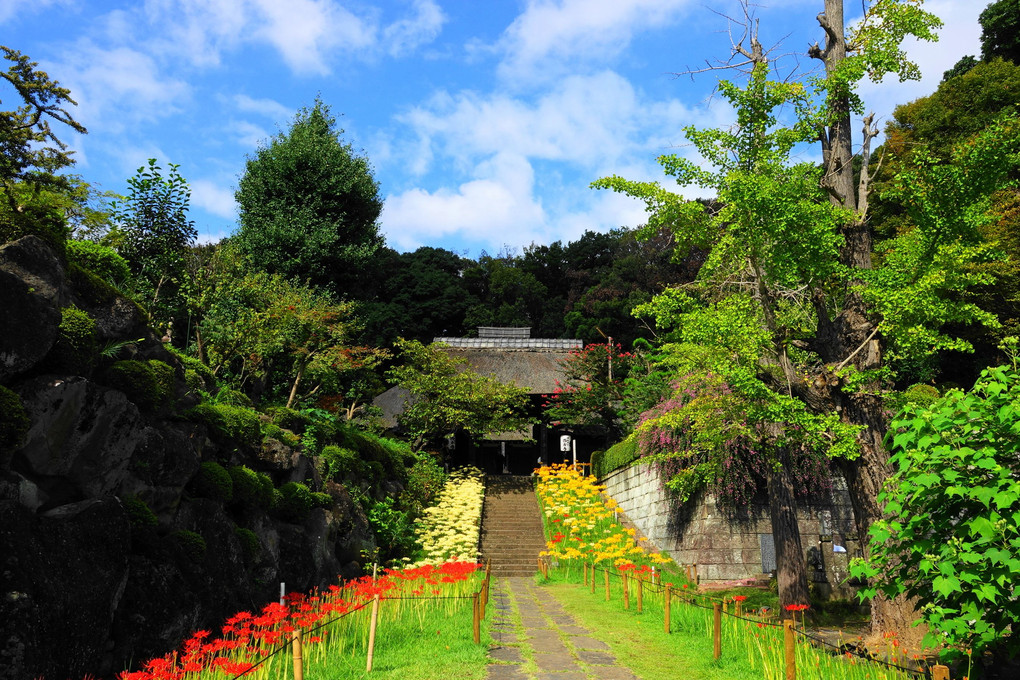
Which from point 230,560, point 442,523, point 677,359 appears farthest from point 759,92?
point 442,523

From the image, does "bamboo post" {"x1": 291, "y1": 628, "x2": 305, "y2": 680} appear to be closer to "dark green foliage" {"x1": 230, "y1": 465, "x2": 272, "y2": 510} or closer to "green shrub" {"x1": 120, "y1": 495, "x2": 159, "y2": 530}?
"green shrub" {"x1": 120, "y1": 495, "x2": 159, "y2": 530}

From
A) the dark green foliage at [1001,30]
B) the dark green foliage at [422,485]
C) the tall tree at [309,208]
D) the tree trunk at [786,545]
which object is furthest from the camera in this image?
the tall tree at [309,208]

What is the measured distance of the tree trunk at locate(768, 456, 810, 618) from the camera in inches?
444

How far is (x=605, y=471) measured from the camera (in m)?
21.7

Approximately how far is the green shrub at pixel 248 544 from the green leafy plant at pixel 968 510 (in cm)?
737

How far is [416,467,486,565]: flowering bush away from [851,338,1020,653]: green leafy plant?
986cm

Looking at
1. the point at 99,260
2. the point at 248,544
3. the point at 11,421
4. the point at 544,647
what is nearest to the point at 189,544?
the point at 248,544

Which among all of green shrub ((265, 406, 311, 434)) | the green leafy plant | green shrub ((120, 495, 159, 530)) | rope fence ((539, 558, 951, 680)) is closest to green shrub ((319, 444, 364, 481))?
green shrub ((265, 406, 311, 434))

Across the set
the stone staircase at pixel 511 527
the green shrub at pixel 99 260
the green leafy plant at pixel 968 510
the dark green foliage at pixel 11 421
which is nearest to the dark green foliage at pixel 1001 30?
the stone staircase at pixel 511 527

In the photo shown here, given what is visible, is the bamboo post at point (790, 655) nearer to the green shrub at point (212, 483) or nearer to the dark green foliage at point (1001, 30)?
the green shrub at point (212, 483)

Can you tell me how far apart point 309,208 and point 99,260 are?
1873cm

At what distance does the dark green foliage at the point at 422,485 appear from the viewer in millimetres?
17719

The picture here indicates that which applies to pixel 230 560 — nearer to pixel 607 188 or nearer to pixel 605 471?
pixel 607 188

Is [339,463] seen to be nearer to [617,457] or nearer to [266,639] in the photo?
[266,639]
